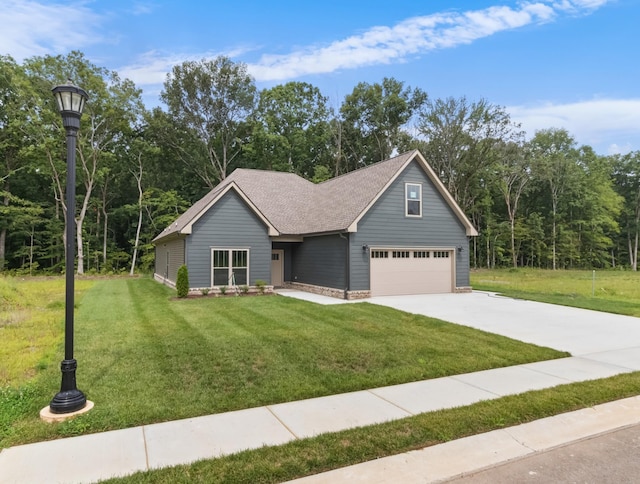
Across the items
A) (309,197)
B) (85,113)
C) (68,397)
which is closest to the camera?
(68,397)

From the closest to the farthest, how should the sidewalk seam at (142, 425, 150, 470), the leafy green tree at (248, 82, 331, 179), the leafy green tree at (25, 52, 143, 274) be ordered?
the sidewalk seam at (142, 425, 150, 470) < the leafy green tree at (25, 52, 143, 274) < the leafy green tree at (248, 82, 331, 179)

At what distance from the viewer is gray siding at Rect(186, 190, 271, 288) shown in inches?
610

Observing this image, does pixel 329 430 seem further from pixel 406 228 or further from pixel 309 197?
pixel 309 197

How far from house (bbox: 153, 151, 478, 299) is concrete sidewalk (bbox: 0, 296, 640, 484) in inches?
389

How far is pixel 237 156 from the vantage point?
120ft

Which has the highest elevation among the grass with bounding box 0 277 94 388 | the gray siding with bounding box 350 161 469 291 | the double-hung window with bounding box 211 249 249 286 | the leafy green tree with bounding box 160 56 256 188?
the leafy green tree with bounding box 160 56 256 188

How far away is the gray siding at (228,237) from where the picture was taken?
15492 mm

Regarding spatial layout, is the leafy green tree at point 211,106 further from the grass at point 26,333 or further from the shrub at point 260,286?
the grass at point 26,333

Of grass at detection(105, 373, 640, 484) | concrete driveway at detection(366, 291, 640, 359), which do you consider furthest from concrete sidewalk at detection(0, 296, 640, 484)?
concrete driveway at detection(366, 291, 640, 359)

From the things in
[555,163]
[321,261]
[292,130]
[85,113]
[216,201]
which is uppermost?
[292,130]

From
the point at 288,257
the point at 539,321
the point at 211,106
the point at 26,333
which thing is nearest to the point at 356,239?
the point at 288,257

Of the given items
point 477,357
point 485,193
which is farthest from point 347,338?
point 485,193

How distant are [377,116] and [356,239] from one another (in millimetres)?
26691

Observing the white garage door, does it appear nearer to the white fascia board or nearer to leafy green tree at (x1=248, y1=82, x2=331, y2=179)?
the white fascia board
